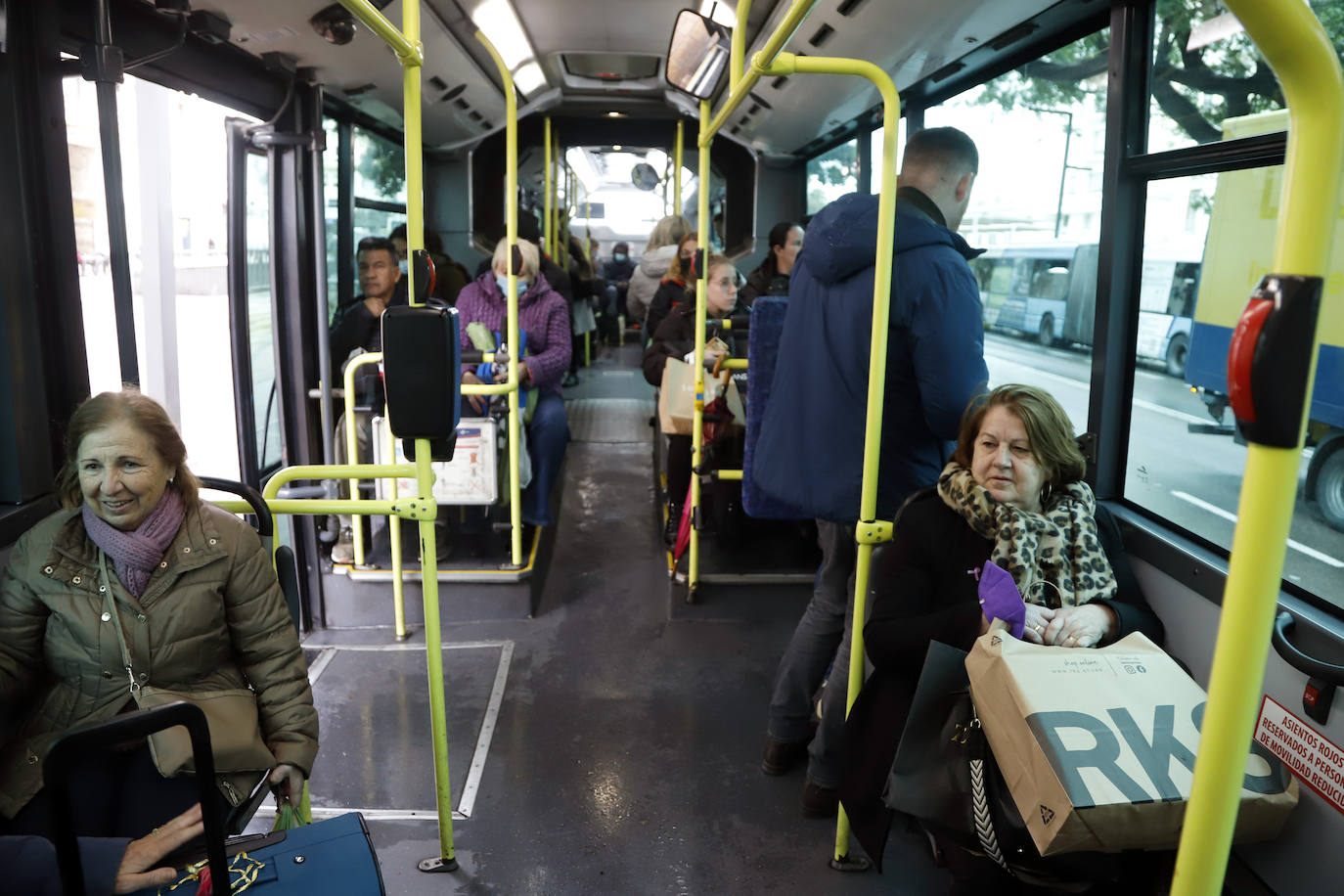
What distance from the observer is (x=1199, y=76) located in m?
2.55

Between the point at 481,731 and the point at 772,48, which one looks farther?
the point at 481,731

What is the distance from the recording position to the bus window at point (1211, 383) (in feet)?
7.19

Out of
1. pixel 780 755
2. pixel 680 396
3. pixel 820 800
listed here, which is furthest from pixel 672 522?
pixel 820 800

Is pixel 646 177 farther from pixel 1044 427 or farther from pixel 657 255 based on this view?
pixel 1044 427

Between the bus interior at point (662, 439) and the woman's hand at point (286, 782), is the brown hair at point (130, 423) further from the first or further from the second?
the woman's hand at point (286, 782)

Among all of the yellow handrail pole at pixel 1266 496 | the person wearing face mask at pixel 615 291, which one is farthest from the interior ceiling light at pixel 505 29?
the person wearing face mask at pixel 615 291

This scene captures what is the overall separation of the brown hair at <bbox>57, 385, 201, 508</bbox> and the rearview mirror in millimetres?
2214

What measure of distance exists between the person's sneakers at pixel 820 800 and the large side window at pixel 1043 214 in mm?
1438

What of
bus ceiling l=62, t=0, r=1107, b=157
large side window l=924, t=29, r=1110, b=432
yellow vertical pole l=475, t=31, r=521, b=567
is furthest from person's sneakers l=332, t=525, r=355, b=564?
large side window l=924, t=29, r=1110, b=432

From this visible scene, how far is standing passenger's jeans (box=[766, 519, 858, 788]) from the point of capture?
2.78 m

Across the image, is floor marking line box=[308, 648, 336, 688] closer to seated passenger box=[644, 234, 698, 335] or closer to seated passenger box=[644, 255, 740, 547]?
seated passenger box=[644, 255, 740, 547]

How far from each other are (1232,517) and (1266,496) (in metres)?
2.01

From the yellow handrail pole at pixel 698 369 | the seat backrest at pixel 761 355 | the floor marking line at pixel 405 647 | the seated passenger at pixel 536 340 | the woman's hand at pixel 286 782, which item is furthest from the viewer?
the seated passenger at pixel 536 340

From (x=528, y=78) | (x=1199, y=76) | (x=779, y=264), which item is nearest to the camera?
(x=1199, y=76)
